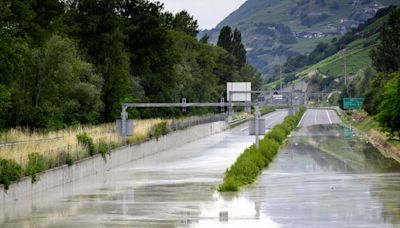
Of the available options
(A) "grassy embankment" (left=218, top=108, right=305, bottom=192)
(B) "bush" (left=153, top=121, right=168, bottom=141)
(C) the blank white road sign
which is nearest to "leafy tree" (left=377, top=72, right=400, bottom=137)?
(A) "grassy embankment" (left=218, top=108, right=305, bottom=192)

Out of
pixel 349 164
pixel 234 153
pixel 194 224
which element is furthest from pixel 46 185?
pixel 234 153

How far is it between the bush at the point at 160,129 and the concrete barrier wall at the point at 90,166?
1.34ft

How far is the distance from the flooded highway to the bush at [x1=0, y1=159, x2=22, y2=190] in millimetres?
916

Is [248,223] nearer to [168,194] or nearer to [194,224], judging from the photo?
[194,224]

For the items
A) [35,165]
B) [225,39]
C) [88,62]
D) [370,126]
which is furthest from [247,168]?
[225,39]

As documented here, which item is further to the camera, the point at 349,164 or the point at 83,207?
the point at 349,164

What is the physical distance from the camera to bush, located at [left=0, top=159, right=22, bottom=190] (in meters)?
34.4

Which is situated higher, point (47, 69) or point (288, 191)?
point (47, 69)

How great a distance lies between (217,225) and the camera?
27.8 m

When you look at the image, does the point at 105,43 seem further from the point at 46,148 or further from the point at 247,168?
the point at 46,148

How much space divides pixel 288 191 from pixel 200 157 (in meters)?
29.6

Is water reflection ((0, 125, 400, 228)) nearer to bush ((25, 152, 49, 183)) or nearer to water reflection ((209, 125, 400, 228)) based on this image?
water reflection ((209, 125, 400, 228))

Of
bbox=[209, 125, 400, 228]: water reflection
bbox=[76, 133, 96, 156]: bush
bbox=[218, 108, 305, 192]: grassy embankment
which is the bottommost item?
bbox=[209, 125, 400, 228]: water reflection

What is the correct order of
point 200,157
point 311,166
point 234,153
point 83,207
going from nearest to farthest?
point 83,207 < point 311,166 < point 200,157 < point 234,153
